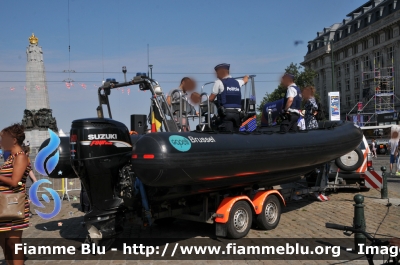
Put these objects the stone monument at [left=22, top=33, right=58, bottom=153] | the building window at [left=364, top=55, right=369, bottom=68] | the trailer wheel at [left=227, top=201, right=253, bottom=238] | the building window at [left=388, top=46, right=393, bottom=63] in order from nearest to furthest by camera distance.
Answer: the trailer wheel at [left=227, top=201, right=253, bottom=238] < the stone monument at [left=22, top=33, right=58, bottom=153] < the building window at [left=388, top=46, right=393, bottom=63] < the building window at [left=364, top=55, right=369, bottom=68]

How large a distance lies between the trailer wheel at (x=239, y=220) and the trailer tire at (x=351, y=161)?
15.4ft

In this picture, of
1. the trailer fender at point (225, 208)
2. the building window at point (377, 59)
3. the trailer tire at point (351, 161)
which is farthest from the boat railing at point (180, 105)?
the building window at point (377, 59)

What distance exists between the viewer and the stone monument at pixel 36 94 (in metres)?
28.7

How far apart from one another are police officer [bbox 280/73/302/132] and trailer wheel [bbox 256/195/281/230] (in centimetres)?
176

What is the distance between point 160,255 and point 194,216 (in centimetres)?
114

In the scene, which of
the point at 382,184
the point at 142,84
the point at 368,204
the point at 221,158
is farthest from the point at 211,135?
the point at 382,184

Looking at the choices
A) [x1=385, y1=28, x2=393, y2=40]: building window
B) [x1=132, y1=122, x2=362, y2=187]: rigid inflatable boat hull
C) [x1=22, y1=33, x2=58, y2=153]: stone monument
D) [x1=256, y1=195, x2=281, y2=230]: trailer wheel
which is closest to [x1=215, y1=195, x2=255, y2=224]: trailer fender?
[x1=132, y1=122, x2=362, y2=187]: rigid inflatable boat hull

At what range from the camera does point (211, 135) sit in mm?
6426

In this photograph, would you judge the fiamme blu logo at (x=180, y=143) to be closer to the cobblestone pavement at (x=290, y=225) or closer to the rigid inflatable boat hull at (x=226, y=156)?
the rigid inflatable boat hull at (x=226, y=156)

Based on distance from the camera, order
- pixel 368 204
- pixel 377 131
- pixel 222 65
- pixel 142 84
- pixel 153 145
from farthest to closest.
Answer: pixel 377 131 < pixel 368 204 < pixel 222 65 < pixel 142 84 < pixel 153 145

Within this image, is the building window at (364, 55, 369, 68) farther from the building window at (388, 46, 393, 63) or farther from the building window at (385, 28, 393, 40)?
the building window at (388, 46, 393, 63)

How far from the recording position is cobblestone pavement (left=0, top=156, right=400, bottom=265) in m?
7.47

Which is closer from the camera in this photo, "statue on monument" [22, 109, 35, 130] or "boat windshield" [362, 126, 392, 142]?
"statue on monument" [22, 109, 35, 130]

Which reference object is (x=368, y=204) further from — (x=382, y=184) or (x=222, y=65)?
(x=222, y=65)
